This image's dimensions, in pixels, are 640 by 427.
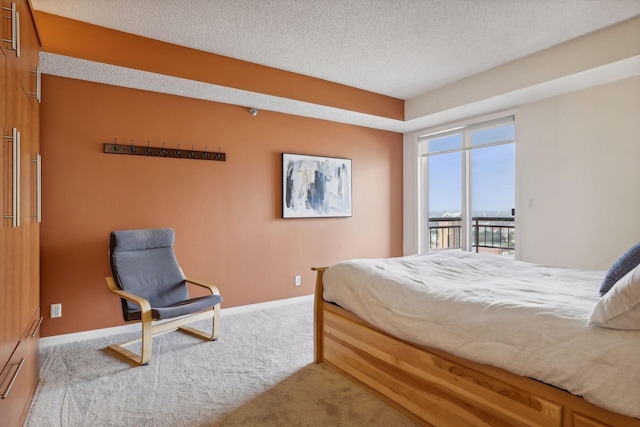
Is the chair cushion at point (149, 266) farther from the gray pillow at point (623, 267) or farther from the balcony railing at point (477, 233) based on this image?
the balcony railing at point (477, 233)

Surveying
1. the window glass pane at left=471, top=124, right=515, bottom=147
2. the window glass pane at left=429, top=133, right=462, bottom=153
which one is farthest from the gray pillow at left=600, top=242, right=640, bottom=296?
the window glass pane at left=429, top=133, right=462, bottom=153

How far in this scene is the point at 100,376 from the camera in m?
2.49

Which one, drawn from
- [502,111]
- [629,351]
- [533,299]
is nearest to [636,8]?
[502,111]

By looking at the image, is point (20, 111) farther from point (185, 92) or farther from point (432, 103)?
point (432, 103)

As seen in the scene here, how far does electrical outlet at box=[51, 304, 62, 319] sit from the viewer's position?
3.07m

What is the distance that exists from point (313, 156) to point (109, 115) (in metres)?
2.25

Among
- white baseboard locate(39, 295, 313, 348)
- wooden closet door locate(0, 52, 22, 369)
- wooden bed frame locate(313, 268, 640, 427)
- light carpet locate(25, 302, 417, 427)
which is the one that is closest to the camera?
wooden bed frame locate(313, 268, 640, 427)

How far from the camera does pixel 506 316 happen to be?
5.07 feet

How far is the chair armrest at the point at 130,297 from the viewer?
2668 mm

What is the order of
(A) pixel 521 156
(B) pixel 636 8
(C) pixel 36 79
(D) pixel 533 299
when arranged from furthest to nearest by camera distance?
(A) pixel 521 156, (B) pixel 636 8, (C) pixel 36 79, (D) pixel 533 299

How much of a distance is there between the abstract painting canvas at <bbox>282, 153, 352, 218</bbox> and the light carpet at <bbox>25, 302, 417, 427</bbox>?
1.73 meters

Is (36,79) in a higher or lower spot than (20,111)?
higher

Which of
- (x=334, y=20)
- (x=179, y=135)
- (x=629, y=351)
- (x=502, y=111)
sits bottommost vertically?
(x=629, y=351)

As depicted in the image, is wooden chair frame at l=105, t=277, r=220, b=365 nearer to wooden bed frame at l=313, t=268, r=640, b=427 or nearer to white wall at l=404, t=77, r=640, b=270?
wooden bed frame at l=313, t=268, r=640, b=427
